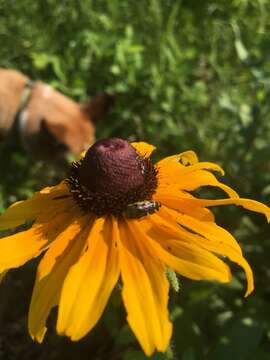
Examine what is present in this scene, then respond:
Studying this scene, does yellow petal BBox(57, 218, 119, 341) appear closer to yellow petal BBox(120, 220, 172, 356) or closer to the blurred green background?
yellow petal BBox(120, 220, 172, 356)

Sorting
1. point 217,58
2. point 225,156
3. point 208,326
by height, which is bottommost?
point 208,326

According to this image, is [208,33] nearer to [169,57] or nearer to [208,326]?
[169,57]

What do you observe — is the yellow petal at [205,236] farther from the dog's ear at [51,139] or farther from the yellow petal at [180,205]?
the dog's ear at [51,139]


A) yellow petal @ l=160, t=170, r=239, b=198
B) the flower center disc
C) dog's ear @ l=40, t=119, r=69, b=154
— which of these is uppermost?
the flower center disc

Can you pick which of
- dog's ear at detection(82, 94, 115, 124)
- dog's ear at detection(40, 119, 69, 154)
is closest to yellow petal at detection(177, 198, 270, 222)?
dog's ear at detection(82, 94, 115, 124)

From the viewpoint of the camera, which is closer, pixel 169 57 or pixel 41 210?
pixel 41 210

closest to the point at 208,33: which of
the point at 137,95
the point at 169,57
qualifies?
the point at 169,57

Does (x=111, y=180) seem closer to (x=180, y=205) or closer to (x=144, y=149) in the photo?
(x=180, y=205)
